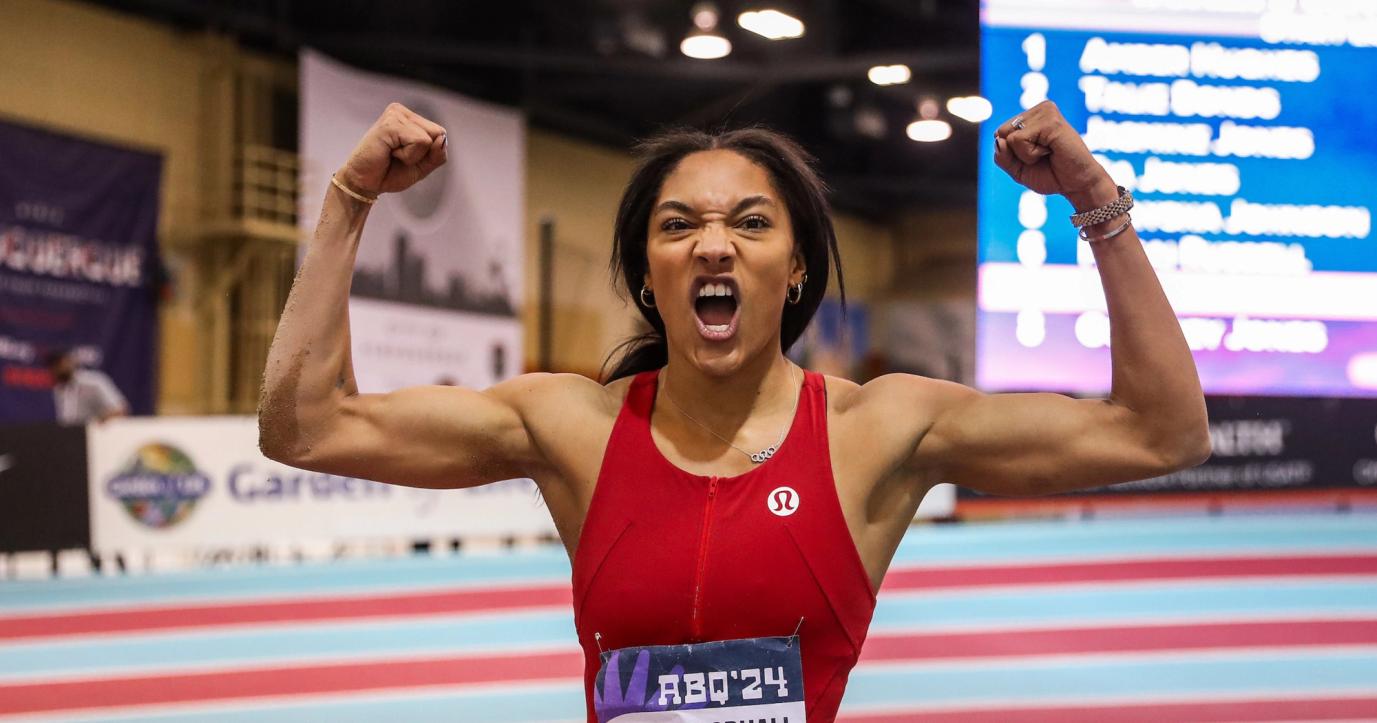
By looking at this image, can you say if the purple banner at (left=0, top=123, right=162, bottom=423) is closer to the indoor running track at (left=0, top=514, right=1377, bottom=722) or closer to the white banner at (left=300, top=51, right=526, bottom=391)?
the white banner at (left=300, top=51, right=526, bottom=391)

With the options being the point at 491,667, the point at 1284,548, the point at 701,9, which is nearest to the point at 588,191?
the point at 701,9

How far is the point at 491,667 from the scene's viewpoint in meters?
5.88

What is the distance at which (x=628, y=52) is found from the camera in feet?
53.8

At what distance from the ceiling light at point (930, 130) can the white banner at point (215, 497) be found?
12.1m

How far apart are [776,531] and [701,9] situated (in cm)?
1405

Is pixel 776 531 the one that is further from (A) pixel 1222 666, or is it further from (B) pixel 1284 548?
(B) pixel 1284 548

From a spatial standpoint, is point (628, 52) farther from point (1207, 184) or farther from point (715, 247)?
point (715, 247)

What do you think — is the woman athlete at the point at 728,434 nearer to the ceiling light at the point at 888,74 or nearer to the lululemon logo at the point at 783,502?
the lululemon logo at the point at 783,502

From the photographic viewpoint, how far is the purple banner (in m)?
11.7

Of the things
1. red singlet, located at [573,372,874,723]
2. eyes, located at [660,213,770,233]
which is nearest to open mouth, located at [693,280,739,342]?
eyes, located at [660,213,770,233]

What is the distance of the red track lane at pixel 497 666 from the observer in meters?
5.39

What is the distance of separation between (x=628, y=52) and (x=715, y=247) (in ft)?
48.3

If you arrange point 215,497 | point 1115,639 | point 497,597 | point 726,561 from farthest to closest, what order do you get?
point 215,497, point 497,597, point 1115,639, point 726,561

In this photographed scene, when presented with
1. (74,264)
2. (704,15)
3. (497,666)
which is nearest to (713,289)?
(497,666)
